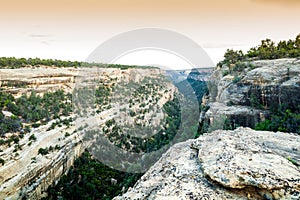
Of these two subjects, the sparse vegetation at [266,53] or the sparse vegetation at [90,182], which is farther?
the sparse vegetation at [266,53]

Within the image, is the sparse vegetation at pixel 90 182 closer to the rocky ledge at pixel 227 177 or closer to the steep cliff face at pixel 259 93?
the steep cliff face at pixel 259 93

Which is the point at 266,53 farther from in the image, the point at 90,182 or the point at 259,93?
the point at 90,182

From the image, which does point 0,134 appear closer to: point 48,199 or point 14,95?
point 48,199

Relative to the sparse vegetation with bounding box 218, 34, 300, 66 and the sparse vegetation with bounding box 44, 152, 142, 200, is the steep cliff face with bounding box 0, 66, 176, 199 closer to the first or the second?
the sparse vegetation with bounding box 44, 152, 142, 200

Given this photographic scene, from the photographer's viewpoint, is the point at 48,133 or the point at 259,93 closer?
the point at 259,93

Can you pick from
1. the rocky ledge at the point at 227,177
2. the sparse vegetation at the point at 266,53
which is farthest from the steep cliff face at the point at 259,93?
the rocky ledge at the point at 227,177

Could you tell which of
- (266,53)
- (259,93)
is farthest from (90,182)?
(266,53)
